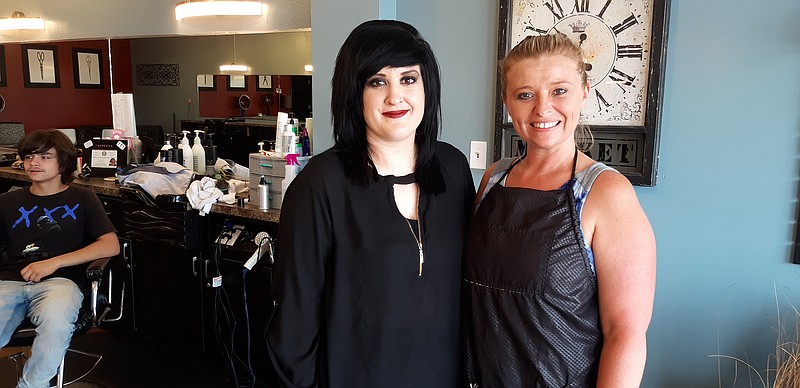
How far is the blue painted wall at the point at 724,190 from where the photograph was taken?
2043 mm

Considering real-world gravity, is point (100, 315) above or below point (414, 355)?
below

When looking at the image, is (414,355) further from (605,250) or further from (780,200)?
(780,200)

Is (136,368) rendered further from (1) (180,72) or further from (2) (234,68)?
(1) (180,72)

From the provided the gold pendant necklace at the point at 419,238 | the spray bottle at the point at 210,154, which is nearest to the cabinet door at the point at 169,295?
the spray bottle at the point at 210,154

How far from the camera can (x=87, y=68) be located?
5879 millimetres

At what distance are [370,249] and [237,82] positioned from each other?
2.95 meters

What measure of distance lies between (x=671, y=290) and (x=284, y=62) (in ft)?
7.87

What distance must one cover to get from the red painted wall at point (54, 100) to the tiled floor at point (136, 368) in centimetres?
304

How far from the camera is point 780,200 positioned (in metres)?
2.06

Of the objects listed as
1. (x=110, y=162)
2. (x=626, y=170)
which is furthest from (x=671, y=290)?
(x=110, y=162)

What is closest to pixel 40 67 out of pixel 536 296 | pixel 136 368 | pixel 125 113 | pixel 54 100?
pixel 54 100

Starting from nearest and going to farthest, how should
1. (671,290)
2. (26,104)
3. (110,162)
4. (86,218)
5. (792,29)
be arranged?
(792,29)
(671,290)
(86,218)
(110,162)
(26,104)

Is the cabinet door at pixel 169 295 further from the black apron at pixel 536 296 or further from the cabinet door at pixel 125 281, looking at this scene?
the black apron at pixel 536 296

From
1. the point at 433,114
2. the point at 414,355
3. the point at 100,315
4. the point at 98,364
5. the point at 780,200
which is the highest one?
the point at 433,114
